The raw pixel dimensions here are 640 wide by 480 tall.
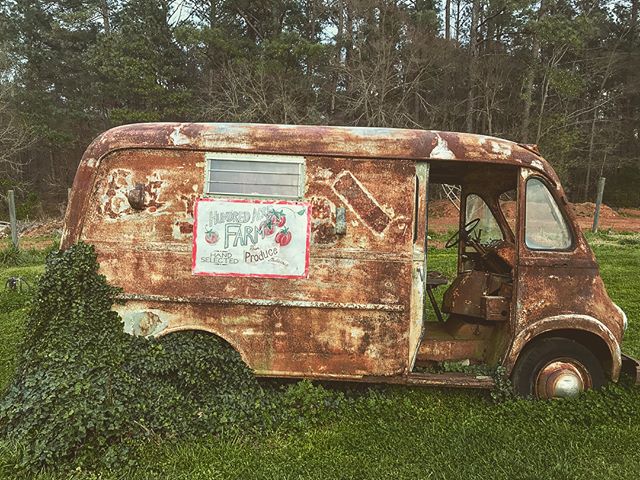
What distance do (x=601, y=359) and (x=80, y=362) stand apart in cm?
475

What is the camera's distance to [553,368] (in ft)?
15.1

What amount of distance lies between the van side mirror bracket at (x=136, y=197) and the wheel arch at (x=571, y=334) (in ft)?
12.0

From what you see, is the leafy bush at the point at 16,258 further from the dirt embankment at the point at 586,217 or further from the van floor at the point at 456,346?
the dirt embankment at the point at 586,217

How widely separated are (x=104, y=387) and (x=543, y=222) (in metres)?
4.15

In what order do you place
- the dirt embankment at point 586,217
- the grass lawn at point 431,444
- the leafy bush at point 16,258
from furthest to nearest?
the dirt embankment at point 586,217, the leafy bush at point 16,258, the grass lawn at point 431,444

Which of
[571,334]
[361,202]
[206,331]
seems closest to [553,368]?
[571,334]

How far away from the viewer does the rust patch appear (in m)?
4.46

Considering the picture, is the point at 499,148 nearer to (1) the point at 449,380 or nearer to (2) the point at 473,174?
(2) the point at 473,174

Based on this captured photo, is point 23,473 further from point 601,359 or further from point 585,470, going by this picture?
point 601,359

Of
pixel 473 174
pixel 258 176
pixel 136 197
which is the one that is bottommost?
pixel 136 197

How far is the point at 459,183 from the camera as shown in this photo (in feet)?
19.5

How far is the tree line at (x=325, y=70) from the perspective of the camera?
2178 cm

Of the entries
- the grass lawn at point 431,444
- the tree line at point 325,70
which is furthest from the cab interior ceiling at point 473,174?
the tree line at point 325,70

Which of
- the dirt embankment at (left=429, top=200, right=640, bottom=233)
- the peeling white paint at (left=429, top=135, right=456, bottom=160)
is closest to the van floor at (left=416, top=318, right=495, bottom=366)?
the peeling white paint at (left=429, top=135, right=456, bottom=160)
